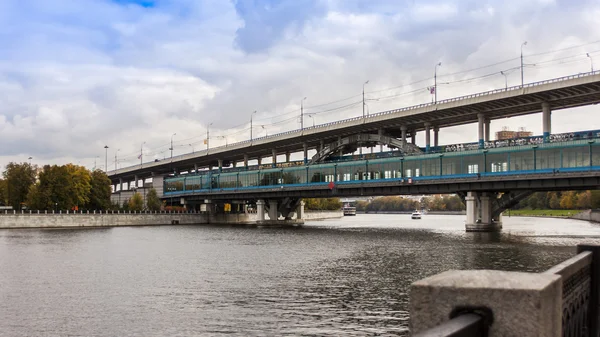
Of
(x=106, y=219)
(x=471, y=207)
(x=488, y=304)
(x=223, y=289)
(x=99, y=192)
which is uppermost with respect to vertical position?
(x=99, y=192)

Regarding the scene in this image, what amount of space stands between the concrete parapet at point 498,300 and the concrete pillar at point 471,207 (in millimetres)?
88981

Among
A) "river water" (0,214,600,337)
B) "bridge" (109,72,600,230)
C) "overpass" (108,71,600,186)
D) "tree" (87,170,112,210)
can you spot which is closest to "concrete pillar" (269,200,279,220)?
"bridge" (109,72,600,230)

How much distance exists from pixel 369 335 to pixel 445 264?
23.3 metres

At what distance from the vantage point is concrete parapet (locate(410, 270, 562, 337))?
18.9ft

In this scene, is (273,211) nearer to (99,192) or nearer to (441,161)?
(99,192)

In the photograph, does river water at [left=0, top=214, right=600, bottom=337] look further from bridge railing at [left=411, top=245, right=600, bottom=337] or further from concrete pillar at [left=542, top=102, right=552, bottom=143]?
concrete pillar at [left=542, top=102, right=552, bottom=143]

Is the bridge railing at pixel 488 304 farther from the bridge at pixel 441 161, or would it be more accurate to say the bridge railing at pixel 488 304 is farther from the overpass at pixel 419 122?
the overpass at pixel 419 122

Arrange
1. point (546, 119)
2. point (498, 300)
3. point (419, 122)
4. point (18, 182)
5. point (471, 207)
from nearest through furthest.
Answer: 1. point (498, 300)
2. point (471, 207)
3. point (546, 119)
4. point (419, 122)
5. point (18, 182)

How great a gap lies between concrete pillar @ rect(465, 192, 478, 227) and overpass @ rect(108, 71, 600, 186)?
38.3 feet

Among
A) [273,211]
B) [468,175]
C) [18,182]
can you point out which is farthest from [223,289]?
[18,182]

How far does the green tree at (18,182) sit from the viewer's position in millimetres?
156750

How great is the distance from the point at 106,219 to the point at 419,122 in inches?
2924

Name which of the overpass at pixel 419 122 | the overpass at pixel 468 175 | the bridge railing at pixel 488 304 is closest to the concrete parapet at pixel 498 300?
the bridge railing at pixel 488 304

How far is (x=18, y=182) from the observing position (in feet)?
514
